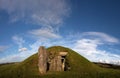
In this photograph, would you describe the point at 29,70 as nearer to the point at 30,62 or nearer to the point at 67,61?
the point at 30,62

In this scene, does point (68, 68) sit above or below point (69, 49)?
below

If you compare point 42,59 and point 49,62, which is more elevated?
point 42,59

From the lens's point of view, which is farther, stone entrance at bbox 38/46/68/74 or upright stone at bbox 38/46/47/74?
stone entrance at bbox 38/46/68/74

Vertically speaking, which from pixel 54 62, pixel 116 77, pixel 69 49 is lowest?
pixel 116 77

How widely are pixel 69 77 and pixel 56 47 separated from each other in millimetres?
25777

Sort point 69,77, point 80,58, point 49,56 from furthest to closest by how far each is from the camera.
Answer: point 80,58 → point 49,56 → point 69,77

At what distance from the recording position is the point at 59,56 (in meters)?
50.1

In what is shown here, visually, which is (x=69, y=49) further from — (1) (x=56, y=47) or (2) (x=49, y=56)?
(2) (x=49, y=56)

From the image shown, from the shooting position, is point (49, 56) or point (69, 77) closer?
point (69, 77)

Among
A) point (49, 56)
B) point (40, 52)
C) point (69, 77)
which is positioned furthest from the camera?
point (49, 56)

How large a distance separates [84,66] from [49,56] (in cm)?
1075

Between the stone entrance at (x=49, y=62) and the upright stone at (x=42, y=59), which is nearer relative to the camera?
the upright stone at (x=42, y=59)

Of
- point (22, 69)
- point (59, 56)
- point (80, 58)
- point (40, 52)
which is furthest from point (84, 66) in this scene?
point (22, 69)

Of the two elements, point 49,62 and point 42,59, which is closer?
point 42,59
